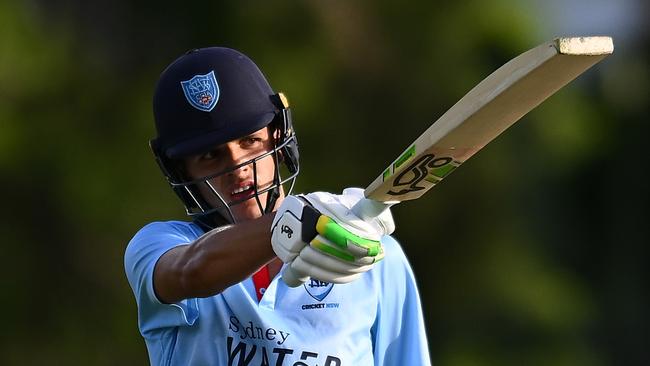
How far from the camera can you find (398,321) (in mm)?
3334

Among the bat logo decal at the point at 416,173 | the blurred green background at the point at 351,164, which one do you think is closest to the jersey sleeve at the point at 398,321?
the bat logo decal at the point at 416,173

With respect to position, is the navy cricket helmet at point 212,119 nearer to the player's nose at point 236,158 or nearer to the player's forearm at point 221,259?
the player's nose at point 236,158

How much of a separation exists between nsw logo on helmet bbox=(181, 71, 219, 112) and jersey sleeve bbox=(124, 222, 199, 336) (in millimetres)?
322

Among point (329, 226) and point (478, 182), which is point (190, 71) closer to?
point (329, 226)

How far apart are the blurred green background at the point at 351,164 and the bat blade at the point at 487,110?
5.74m

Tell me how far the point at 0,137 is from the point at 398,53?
2.63 meters

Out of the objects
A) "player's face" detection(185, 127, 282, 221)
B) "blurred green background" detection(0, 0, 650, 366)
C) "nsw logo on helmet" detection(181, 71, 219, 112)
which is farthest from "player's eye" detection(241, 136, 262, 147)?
"blurred green background" detection(0, 0, 650, 366)

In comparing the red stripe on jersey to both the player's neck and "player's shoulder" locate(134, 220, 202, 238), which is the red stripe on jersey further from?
"player's shoulder" locate(134, 220, 202, 238)

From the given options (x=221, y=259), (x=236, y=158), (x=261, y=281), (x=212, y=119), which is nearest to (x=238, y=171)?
(x=236, y=158)

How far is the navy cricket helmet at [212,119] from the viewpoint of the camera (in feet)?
10.9

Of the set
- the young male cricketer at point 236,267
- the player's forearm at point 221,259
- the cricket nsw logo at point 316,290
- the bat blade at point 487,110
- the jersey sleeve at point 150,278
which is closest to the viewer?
the bat blade at point 487,110

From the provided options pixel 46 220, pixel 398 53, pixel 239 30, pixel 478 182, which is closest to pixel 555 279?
pixel 478 182

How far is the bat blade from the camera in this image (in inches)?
93.3

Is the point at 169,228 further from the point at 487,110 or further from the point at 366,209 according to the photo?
the point at 487,110
